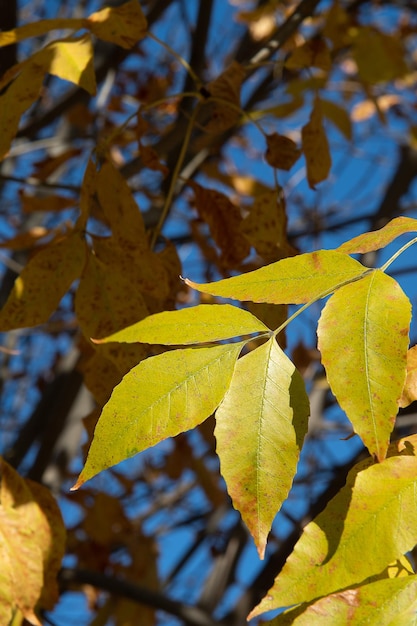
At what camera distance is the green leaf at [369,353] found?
0.45 meters

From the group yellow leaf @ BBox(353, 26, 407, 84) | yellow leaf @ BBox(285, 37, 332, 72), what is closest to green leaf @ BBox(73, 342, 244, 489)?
yellow leaf @ BBox(285, 37, 332, 72)

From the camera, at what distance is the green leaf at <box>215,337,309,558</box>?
0.47m

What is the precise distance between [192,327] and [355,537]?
180 mm

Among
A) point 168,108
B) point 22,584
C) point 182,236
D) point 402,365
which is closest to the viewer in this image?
point 402,365

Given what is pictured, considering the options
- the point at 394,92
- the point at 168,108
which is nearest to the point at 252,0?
the point at 394,92

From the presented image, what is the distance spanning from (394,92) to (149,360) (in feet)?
7.19

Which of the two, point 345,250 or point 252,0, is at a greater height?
point 345,250

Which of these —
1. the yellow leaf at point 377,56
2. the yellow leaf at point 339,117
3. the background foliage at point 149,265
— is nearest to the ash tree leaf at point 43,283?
the background foliage at point 149,265

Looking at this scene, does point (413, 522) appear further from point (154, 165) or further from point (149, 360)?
point (154, 165)

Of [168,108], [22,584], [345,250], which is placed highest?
[345,250]

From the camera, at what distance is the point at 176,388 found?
0.50 meters

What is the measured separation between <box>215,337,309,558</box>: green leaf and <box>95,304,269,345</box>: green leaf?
0.12 ft

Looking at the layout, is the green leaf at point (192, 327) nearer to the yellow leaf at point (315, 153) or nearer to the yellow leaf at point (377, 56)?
the yellow leaf at point (315, 153)

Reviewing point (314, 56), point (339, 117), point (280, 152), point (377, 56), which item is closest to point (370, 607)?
point (280, 152)
